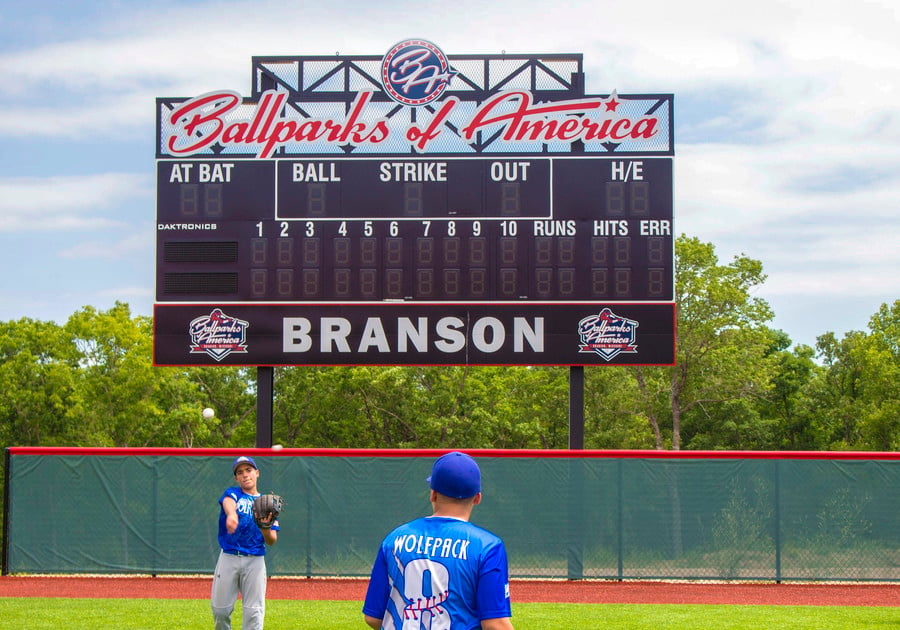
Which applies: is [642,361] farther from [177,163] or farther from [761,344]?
[761,344]

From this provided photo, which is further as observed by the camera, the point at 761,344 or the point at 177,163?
the point at 761,344

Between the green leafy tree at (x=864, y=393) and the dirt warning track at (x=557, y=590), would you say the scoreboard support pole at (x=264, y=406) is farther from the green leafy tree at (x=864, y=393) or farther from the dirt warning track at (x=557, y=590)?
the green leafy tree at (x=864, y=393)

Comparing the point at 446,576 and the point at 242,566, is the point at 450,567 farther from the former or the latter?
the point at 242,566

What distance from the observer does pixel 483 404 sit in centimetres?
4138

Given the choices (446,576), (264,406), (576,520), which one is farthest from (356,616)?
(446,576)

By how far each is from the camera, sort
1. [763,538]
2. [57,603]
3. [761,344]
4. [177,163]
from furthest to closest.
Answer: [761,344] < [177,163] < [763,538] < [57,603]

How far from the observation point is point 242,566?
26.6ft

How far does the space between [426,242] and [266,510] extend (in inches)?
331

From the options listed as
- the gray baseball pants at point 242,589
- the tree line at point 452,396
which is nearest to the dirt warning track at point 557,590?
the gray baseball pants at point 242,589

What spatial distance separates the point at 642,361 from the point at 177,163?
7.20 metres

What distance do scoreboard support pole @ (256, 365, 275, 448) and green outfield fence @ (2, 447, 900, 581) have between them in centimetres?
71

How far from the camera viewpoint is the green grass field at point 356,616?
35.9 feet

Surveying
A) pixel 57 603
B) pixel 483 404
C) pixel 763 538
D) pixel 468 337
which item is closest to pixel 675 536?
pixel 763 538

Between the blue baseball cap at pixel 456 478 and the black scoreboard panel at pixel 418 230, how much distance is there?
39.7ft
